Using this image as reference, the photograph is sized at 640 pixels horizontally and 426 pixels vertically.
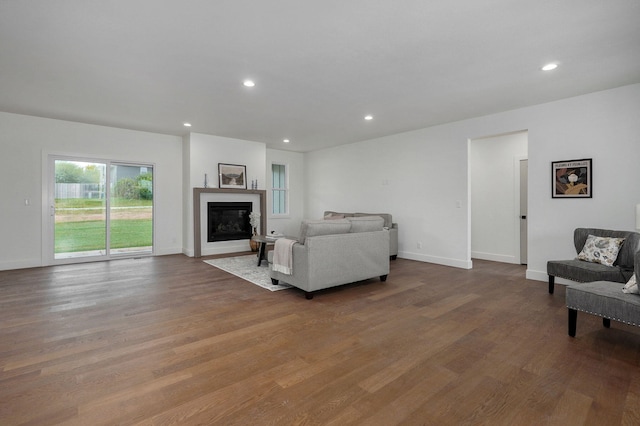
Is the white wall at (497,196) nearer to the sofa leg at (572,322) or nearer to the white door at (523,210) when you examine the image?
the white door at (523,210)

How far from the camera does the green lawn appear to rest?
5914 millimetres

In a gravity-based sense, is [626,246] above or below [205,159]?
below

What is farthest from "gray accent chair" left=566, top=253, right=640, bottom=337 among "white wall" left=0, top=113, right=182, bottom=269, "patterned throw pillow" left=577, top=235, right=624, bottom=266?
"white wall" left=0, top=113, right=182, bottom=269

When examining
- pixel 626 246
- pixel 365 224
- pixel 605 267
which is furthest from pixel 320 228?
pixel 626 246

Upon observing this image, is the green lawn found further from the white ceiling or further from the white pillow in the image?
the white pillow

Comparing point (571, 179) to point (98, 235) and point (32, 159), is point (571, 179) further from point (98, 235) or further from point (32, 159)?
point (32, 159)

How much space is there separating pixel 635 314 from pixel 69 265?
7.84 metres

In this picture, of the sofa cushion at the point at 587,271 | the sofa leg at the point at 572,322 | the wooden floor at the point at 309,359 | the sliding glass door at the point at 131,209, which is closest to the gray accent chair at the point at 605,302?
the sofa leg at the point at 572,322

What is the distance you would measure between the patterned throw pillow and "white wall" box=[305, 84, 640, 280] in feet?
1.44

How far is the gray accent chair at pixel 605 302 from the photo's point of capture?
2.35 metres

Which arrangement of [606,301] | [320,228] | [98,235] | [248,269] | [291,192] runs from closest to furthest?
[606,301] < [320,228] < [248,269] < [98,235] < [291,192]

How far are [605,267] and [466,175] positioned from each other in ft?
8.06

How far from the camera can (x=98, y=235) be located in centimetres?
621

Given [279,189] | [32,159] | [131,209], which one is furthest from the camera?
[279,189]
